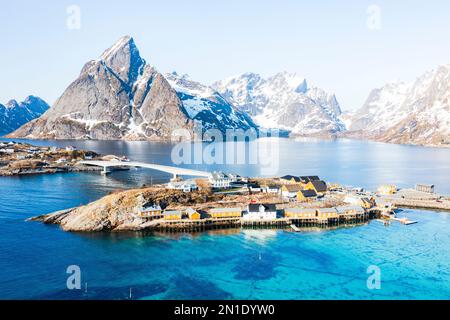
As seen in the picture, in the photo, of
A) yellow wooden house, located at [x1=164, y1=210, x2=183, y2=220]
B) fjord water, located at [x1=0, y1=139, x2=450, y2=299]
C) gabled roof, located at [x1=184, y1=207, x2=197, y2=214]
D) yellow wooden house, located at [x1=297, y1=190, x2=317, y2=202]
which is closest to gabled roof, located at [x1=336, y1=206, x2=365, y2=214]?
fjord water, located at [x1=0, y1=139, x2=450, y2=299]

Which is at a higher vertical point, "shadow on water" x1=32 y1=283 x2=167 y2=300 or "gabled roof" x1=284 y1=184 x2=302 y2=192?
"gabled roof" x1=284 y1=184 x2=302 y2=192

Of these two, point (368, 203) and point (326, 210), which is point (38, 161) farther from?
point (368, 203)

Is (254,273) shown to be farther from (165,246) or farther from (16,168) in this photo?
(16,168)

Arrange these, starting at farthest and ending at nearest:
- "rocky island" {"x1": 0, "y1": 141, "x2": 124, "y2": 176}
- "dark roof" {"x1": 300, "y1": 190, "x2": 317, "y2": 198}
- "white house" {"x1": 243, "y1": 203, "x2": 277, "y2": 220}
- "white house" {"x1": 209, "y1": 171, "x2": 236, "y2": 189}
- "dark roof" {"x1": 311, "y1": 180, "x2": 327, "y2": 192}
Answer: "rocky island" {"x1": 0, "y1": 141, "x2": 124, "y2": 176}
"white house" {"x1": 209, "y1": 171, "x2": 236, "y2": 189}
"dark roof" {"x1": 311, "y1": 180, "x2": 327, "y2": 192}
"dark roof" {"x1": 300, "y1": 190, "x2": 317, "y2": 198}
"white house" {"x1": 243, "y1": 203, "x2": 277, "y2": 220}

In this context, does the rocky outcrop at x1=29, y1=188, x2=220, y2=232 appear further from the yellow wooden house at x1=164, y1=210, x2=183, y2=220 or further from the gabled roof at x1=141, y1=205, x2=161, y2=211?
the yellow wooden house at x1=164, y1=210, x2=183, y2=220

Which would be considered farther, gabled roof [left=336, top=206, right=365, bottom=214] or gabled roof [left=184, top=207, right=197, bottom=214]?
gabled roof [left=336, top=206, right=365, bottom=214]

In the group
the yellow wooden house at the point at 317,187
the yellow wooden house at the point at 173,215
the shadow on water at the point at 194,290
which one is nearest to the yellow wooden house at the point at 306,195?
the yellow wooden house at the point at 317,187

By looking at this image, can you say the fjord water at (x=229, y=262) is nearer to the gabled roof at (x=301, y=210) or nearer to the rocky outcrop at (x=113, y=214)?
the rocky outcrop at (x=113, y=214)

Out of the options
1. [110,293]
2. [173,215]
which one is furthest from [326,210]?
[110,293]
